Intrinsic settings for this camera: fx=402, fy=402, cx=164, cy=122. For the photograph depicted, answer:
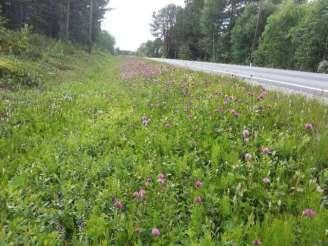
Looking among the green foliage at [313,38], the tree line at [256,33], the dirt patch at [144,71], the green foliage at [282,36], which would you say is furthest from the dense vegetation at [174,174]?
the green foliage at [282,36]

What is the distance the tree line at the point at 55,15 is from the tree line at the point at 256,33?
23.2 m

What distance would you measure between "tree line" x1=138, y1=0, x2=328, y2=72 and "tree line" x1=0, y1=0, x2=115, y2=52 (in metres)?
23.2

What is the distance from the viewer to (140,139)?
6.95m

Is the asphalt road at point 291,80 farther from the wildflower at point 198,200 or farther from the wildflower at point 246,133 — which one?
the wildflower at point 198,200


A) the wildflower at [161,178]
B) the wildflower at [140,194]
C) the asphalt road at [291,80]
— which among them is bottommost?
the wildflower at [140,194]

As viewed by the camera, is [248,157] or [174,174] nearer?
[248,157]

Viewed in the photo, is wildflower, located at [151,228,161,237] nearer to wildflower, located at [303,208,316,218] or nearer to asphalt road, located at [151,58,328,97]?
wildflower, located at [303,208,316,218]

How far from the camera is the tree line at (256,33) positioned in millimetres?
43188

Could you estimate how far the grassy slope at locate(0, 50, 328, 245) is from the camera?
171 inches

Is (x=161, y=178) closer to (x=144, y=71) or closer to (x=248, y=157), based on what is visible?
(x=248, y=157)

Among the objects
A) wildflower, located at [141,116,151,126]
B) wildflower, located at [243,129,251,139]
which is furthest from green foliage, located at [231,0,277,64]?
wildflower, located at [243,129,251,139]

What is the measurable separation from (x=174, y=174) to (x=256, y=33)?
194ft

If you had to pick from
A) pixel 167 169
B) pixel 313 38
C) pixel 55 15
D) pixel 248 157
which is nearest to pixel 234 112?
pixel 248 157

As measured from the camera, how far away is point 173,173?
5.69 m
